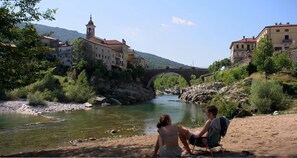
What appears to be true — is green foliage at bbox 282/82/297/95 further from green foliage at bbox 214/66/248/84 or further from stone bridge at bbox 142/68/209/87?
stone bridge at bbox 142/68/209/87

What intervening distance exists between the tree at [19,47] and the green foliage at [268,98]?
25104 millimetres

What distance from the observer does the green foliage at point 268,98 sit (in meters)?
36.1

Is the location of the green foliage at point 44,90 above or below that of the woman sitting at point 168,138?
above

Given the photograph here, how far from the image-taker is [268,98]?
120ft

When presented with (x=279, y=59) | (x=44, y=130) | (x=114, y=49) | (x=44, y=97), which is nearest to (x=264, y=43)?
(x=279, y=59)

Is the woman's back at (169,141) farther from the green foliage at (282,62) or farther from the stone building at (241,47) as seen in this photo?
the stone building at (241,47)

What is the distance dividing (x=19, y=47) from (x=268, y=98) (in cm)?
2734

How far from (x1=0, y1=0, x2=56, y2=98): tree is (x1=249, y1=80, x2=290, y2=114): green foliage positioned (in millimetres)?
25104

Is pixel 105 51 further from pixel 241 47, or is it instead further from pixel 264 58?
pixel 264 58

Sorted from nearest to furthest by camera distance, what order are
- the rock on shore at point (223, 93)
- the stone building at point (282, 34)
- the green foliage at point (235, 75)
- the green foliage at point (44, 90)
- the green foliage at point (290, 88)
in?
1. the green foliage at point (290, 88)
2. the rock on shore at point (223, 93)
3. the green foliage at point (44, 90)
4. the green foliage at point (235, 75)
5. the stone building at point (282, 34)

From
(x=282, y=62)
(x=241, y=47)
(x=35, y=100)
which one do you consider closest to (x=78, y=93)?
(x=35, y=100)

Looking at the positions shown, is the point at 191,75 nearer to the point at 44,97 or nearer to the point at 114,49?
the point at 114,49

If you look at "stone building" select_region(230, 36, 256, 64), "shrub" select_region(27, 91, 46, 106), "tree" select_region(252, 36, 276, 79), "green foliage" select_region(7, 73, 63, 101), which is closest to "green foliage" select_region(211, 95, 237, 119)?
"tree" select_region(252, 36, 276, 79)

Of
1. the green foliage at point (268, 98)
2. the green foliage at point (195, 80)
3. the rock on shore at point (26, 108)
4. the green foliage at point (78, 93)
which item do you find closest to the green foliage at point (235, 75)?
the green foliage at point (195, 80)
